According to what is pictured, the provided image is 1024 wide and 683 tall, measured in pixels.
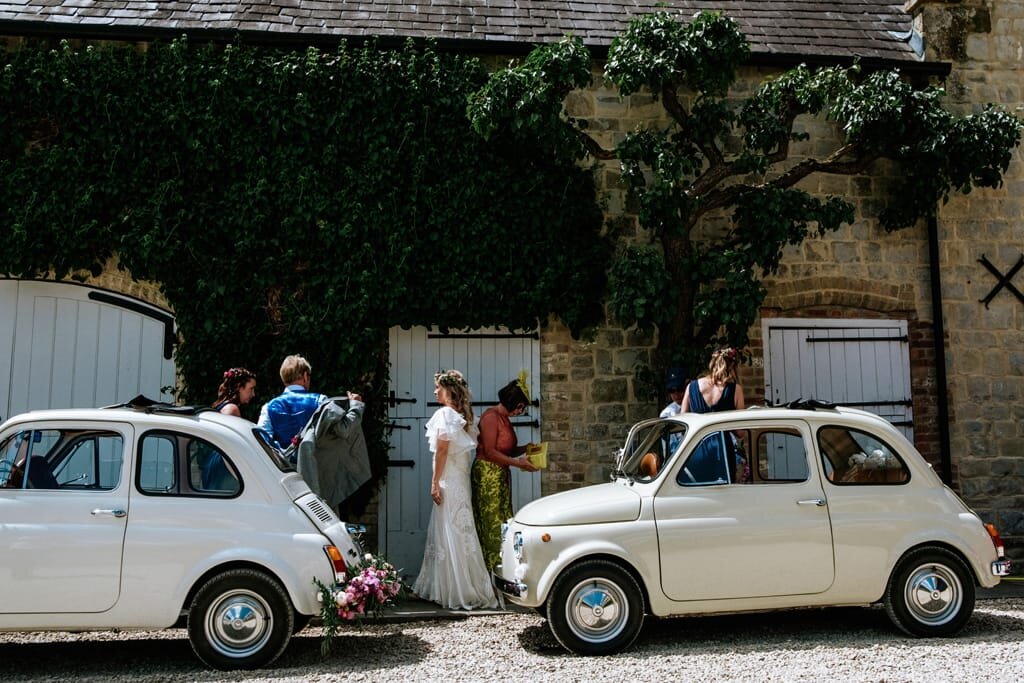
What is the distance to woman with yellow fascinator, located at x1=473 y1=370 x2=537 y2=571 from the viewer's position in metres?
7.30

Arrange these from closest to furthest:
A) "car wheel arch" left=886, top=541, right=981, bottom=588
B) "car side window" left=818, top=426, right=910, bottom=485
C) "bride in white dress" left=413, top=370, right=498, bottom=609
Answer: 1. "car wheel arch" left=886, top=541, right=981, bottom=588
2. "car side window" left=818, top=426, right=910, bottom=485
3. "bride in white dress" left=413, top=370, right=498, bottom=609

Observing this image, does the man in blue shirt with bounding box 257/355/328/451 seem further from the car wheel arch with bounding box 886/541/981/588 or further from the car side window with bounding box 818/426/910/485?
the car wheel arch with bounding box 886/541/981/588

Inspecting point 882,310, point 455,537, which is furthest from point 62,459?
point 882,310

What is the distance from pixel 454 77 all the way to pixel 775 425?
15.4 feet

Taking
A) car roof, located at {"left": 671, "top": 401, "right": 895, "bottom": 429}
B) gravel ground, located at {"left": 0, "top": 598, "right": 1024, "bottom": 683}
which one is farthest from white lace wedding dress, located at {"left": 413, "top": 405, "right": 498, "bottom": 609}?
car roof, located at {"left": 671, "top": 401, "right": 895, "bottom": 429}

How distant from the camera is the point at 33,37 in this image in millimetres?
8641

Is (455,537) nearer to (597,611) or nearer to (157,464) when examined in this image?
(597,611)

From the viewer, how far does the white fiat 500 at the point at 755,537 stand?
5668mm

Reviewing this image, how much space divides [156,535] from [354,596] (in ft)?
3.90

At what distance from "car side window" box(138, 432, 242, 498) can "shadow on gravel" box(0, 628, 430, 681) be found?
104cm

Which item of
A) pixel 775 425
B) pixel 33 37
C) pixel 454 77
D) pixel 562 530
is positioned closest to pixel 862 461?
pixel 775 425

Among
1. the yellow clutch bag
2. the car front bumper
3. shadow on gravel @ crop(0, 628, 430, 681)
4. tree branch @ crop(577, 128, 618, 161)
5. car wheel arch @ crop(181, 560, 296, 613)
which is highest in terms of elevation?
tree branch @ crop(577, 128, 618, 161)

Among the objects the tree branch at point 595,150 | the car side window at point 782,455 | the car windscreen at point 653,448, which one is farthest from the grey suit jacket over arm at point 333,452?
the tree branch at point 595,150

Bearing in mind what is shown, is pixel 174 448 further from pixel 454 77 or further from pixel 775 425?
Result: pixel 454 77
